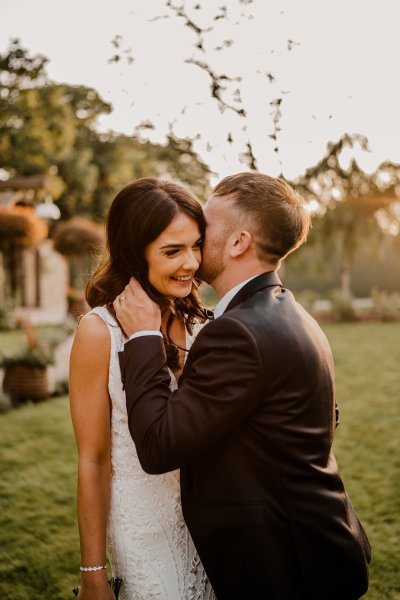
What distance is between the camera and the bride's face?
7.03 ft

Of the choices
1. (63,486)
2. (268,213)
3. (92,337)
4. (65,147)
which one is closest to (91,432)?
(92,337)

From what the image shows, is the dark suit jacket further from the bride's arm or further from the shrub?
the shrub

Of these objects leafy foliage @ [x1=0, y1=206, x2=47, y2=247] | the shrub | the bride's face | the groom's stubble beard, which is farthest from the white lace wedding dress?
the shrub

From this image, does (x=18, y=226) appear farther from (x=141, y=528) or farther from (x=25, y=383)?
(x=141, y=528)

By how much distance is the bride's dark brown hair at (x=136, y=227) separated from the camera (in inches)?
84.1

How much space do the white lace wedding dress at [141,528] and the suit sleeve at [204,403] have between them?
41cm

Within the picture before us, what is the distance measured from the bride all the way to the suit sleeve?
39 cm

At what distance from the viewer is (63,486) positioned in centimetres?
557

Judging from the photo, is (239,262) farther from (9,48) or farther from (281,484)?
(9,48)

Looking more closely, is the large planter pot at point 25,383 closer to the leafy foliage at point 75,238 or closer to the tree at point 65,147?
the tree at point 65,147

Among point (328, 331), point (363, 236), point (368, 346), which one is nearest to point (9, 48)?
point (368, 346)

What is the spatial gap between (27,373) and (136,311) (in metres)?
7.03

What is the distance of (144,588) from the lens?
2111 millimetres

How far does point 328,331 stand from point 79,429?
624 inches
